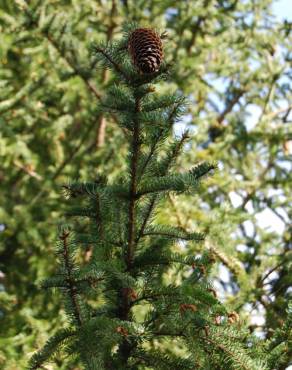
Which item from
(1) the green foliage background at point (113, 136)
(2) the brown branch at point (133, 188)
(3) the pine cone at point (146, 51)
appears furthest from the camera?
(1) the green foliage background at point (113, 136)

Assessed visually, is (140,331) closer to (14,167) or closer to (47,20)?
(47,20)

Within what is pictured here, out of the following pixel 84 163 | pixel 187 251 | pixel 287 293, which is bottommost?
pixel 287 293

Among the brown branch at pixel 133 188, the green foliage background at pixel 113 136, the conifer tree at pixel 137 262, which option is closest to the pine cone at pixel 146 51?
the conifer tree at pixel 137 262

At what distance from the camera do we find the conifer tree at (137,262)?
1.97 meters

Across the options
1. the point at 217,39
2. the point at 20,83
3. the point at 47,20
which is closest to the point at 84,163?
the point at 20,83

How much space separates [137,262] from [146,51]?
34.1 inches

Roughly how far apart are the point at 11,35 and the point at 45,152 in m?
1.50

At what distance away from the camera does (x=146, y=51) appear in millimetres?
1904

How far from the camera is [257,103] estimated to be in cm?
680

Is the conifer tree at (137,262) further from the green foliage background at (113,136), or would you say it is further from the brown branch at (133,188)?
the green foliage background at (113,136)

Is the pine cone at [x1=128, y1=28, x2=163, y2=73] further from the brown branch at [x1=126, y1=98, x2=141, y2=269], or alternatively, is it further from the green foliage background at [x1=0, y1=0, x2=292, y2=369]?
the green foliage background at [x1=0, y1=0, x2=292, y2=369]

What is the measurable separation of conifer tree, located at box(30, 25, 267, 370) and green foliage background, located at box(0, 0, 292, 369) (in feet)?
4.49

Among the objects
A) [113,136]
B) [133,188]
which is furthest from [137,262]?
[113,136]

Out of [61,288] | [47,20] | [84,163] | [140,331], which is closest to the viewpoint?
[140,331]
